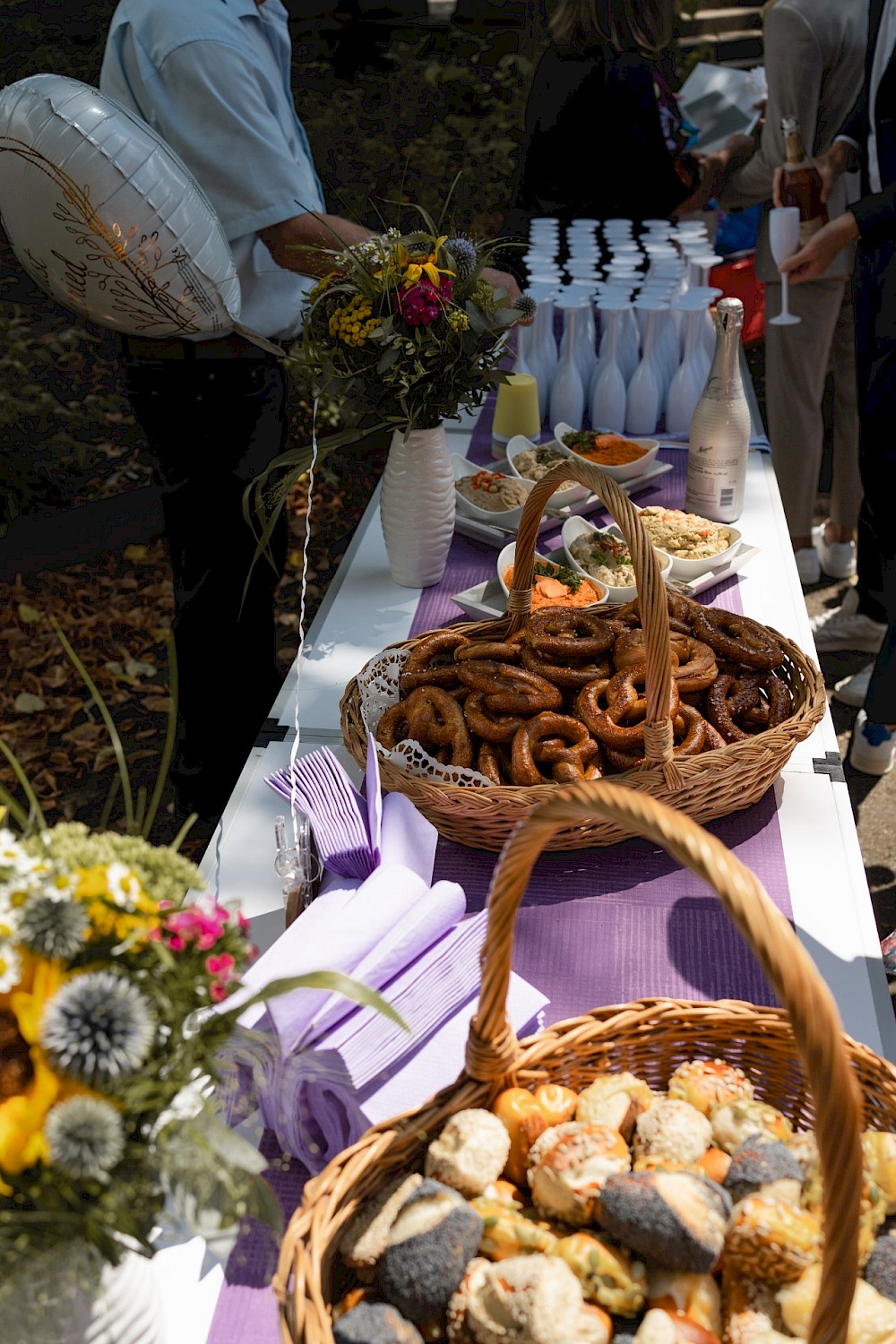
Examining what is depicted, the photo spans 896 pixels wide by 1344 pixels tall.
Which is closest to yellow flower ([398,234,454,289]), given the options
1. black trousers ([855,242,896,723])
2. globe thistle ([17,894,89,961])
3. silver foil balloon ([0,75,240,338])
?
silver foil balloon ([0,75,240,338])

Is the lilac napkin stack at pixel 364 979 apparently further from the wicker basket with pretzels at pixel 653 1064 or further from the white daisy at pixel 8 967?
the white daisy at pixel 8 967

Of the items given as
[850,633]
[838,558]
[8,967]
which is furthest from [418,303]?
[838,558]

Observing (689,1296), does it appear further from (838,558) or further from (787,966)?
(838,558)

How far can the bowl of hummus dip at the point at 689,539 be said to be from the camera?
1945mm

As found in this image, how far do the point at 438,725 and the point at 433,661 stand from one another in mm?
183

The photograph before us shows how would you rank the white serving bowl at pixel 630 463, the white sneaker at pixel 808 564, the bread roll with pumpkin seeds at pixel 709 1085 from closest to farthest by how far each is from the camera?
the bread roll with pumpkin seeds at pixel 709 1085 → the white serving bowl at pixel 630 463 → the white sneaker at pixel 808 564

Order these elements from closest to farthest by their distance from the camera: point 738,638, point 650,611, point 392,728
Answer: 1. point 650,611
2. point 392,728
3. point 738,638

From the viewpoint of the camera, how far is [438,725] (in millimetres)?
1453

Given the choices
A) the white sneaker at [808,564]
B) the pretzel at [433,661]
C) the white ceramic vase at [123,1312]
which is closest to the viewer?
the white ceramic vase at [123,1312]

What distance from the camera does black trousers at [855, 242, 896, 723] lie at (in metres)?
2.66

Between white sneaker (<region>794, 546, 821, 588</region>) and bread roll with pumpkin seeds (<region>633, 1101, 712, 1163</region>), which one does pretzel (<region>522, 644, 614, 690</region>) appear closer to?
bread roll with pumpkin seeds (<region>633, 1101, 712, 1163</region>)

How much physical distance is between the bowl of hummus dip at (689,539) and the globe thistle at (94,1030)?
151 cm

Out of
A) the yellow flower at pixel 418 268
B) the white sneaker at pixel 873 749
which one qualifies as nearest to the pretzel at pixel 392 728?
the yellow flower at pixel 418 268

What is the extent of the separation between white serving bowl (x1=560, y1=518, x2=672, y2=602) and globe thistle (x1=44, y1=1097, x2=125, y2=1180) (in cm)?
129
